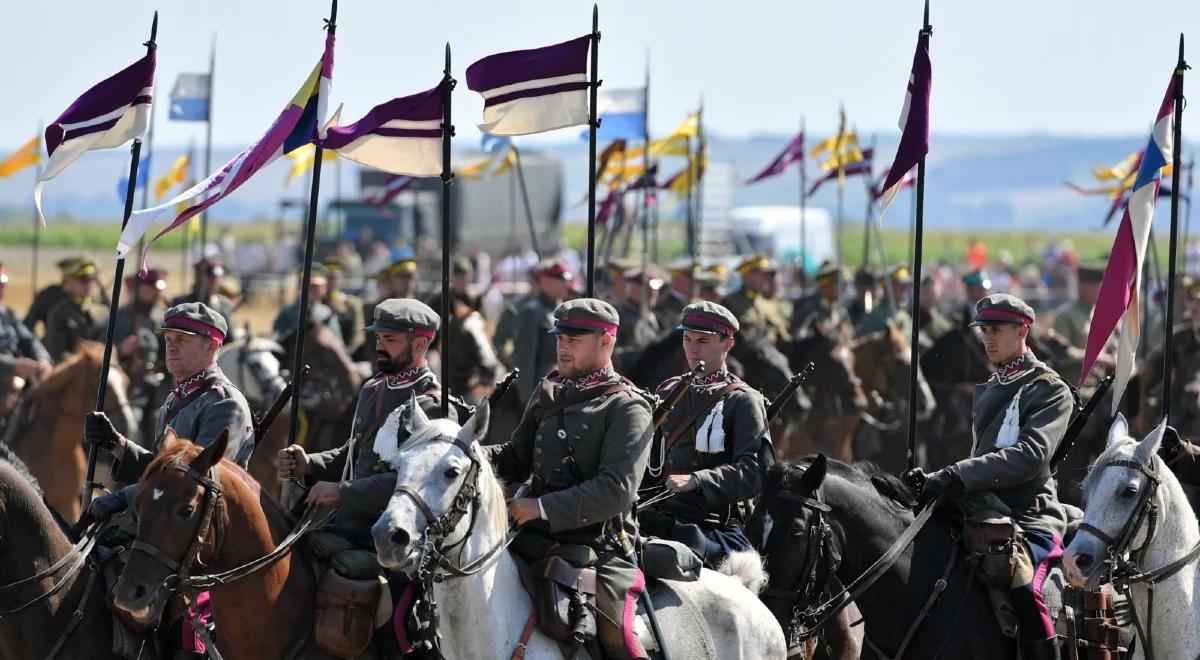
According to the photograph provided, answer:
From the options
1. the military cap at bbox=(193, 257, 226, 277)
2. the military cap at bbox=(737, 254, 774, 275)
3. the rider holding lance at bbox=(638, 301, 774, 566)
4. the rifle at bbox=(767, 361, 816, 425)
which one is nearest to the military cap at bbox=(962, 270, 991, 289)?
the military cap at bbox=(737, 254, 774, 275)

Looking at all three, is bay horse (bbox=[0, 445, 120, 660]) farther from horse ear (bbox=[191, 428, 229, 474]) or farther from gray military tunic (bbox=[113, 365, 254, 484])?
horse ear (bbox=[191, 428, 229, 474])

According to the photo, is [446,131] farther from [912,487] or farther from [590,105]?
[912,487]

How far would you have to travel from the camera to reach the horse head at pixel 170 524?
820 centimetres

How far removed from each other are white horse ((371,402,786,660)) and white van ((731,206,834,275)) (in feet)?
160

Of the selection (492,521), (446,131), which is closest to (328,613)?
(492,521)

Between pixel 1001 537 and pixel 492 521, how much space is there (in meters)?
3.36

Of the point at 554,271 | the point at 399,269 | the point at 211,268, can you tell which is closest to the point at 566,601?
the point at 554,271

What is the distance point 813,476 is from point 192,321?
3517 millimetres

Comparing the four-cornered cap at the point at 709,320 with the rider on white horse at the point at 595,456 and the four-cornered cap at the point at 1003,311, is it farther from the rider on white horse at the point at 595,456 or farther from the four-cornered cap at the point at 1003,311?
the four-cornered cap at the point at 1003,311

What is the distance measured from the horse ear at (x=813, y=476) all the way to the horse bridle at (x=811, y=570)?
0.06 meters

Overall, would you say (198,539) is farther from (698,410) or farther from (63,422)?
(63,422)

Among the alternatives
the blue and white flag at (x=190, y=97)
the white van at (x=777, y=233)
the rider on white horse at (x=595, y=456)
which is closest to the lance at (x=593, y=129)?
the rider on white horse at (x=595, y=456)

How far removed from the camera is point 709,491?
9.71 meters

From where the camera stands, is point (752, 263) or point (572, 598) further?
point (752, 263)
